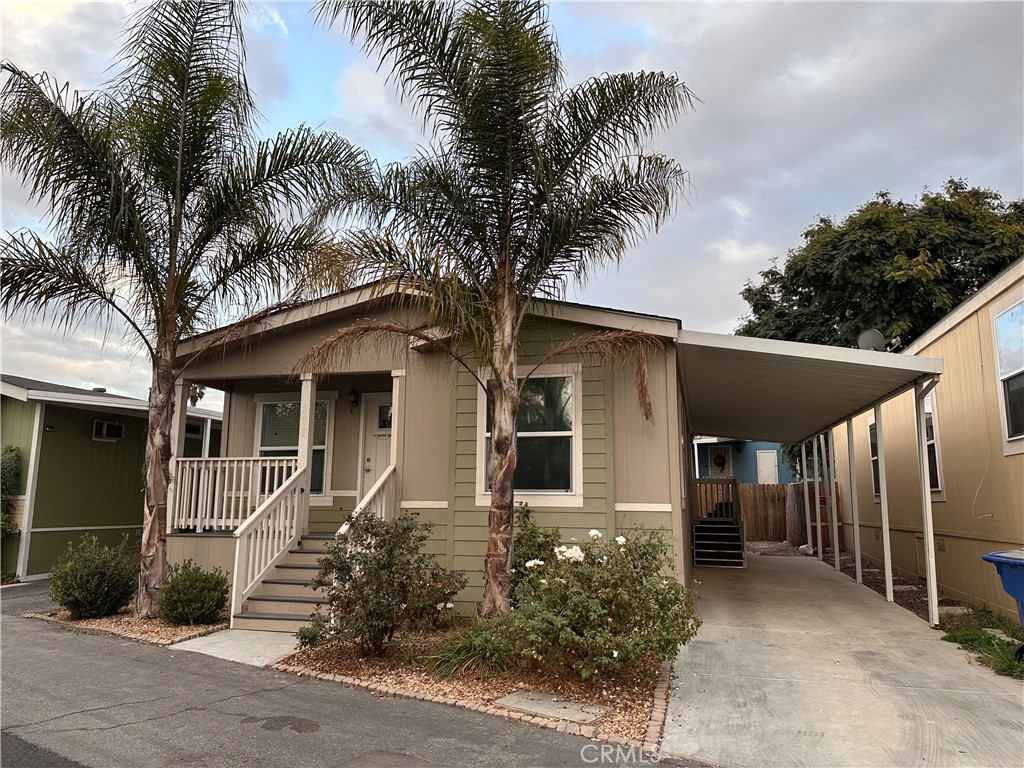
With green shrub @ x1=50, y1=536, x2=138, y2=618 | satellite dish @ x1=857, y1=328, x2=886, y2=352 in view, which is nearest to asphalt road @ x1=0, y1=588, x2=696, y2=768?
green shrub @ x1=50, y1=536, x2=138, y2=618

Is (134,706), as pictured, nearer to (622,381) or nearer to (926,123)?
(622,381)

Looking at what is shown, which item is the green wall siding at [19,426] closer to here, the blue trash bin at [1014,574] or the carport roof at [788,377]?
the carport roof at [788,377]

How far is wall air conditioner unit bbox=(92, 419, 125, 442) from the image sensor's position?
1265 cm

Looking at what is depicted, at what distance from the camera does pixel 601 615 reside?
4.91 meters

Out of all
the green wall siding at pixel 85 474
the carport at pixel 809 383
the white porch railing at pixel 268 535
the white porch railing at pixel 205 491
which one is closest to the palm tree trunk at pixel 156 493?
the white porch railing at pixel 268 535

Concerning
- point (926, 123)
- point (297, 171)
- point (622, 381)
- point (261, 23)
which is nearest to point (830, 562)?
point (926, 123)

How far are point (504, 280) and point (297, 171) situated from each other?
3.04 meters

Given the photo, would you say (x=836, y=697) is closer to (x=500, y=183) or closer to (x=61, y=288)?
(x=500, y=183)

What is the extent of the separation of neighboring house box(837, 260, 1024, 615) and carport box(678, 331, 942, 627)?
2.43ft

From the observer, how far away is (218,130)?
7688 millimetres

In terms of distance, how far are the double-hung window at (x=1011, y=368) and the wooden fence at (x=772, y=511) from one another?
12664 millimetres

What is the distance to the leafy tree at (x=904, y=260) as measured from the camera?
1667 centimetres

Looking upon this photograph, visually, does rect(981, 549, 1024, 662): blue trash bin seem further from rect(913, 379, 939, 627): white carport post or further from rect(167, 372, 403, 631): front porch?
rect(167, 372, 403, 631): front porch

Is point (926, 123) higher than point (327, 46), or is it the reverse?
point (926, 123)
